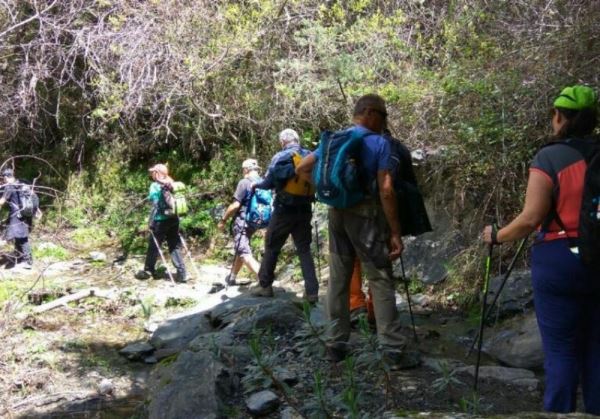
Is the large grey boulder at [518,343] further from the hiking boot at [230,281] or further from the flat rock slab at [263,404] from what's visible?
the hiking boot at [230,281]

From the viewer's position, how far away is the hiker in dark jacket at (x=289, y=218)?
715 centimetres

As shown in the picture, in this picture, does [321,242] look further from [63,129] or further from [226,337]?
[63,129]

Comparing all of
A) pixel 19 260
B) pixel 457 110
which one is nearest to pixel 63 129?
pixel 19 260

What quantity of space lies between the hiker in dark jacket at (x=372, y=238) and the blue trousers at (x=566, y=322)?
1.38 metres

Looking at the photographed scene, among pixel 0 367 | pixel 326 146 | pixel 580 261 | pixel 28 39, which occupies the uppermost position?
pixel 28 39

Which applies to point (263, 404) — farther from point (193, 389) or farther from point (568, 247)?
point (568, 247)

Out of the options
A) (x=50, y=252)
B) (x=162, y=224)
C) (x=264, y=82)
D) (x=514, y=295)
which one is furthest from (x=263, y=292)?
(x=50, y=252)

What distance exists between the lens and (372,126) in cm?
464

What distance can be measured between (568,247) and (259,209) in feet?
19.9

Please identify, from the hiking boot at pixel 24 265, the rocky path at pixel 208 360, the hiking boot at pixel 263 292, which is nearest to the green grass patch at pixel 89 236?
the rocky path at pixel 208 360

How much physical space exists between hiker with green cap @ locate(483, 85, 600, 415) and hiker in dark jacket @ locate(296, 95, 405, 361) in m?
1.31

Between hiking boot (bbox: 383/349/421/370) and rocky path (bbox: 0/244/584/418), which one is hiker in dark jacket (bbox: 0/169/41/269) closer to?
rocky path (bbox: 0/244/584/418)

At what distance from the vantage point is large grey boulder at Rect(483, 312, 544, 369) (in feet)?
17.6

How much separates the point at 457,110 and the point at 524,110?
3.84 feet
